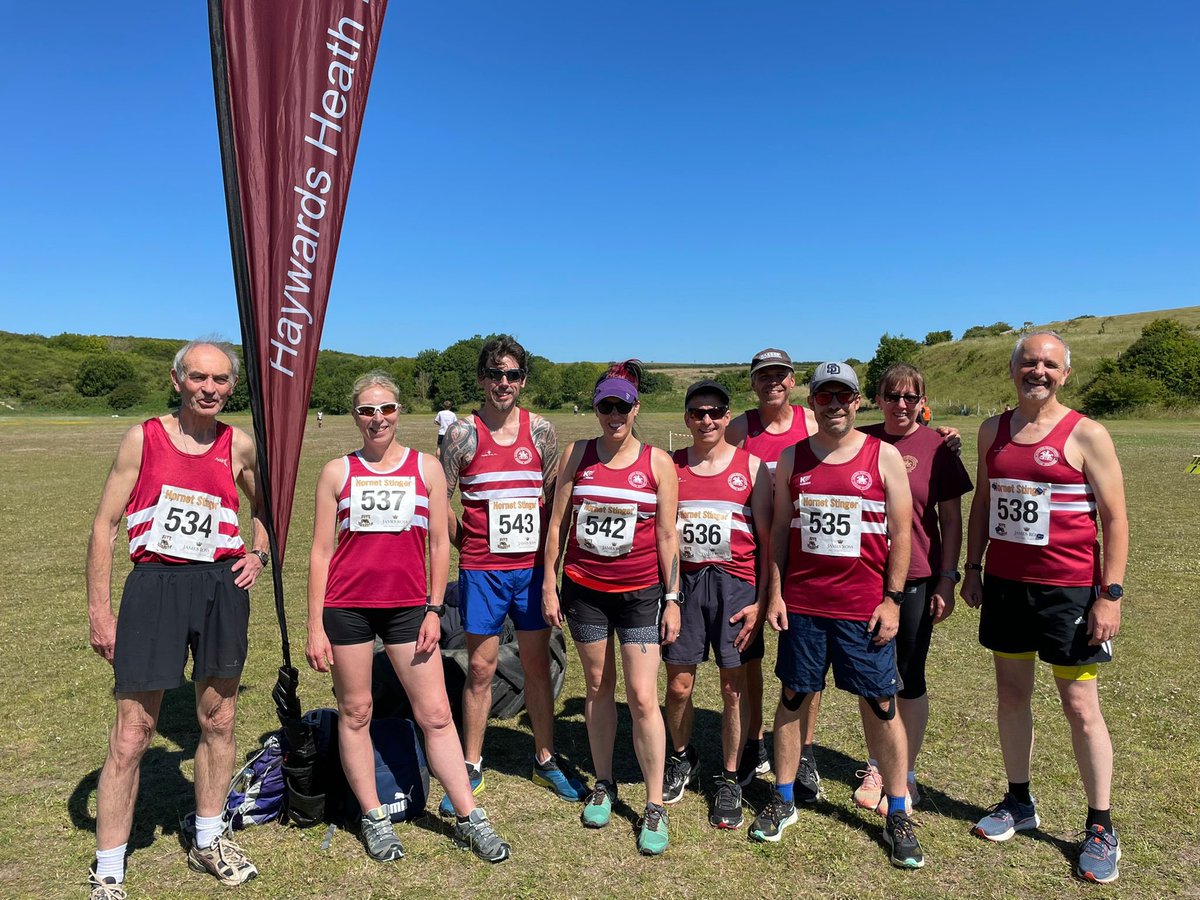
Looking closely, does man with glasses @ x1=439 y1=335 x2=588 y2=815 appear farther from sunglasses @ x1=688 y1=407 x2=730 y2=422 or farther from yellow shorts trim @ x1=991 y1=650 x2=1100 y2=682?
yellow shorts trim @ x1=991 y1=650 x2=1100 y2=682

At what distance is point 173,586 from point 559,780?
2219 millimetres

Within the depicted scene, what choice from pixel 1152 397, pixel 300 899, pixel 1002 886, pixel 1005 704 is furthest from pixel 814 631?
pixel 1152 397

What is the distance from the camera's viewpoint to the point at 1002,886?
10.4ft

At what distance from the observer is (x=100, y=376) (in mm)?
71688

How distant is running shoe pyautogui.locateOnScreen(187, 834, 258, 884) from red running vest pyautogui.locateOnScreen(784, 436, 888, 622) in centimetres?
277

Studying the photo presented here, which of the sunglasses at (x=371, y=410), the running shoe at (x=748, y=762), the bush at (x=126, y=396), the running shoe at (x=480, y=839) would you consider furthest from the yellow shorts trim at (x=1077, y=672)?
the bush at (x=126, y=396)

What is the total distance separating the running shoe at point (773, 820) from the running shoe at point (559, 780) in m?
0.95

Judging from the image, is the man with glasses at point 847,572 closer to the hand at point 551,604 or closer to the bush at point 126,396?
the hand at point 551,604

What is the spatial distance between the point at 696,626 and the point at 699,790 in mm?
1101

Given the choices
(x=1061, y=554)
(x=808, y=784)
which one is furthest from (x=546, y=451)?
(x=1061, y=554)

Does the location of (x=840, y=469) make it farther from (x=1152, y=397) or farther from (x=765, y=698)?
(x=1152, y=397)

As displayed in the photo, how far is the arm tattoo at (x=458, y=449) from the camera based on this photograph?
12.5 feet

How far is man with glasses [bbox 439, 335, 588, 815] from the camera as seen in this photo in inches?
150

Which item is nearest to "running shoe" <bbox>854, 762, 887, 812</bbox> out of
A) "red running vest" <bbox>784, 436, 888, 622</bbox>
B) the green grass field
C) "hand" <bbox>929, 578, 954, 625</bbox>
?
the green grass field
